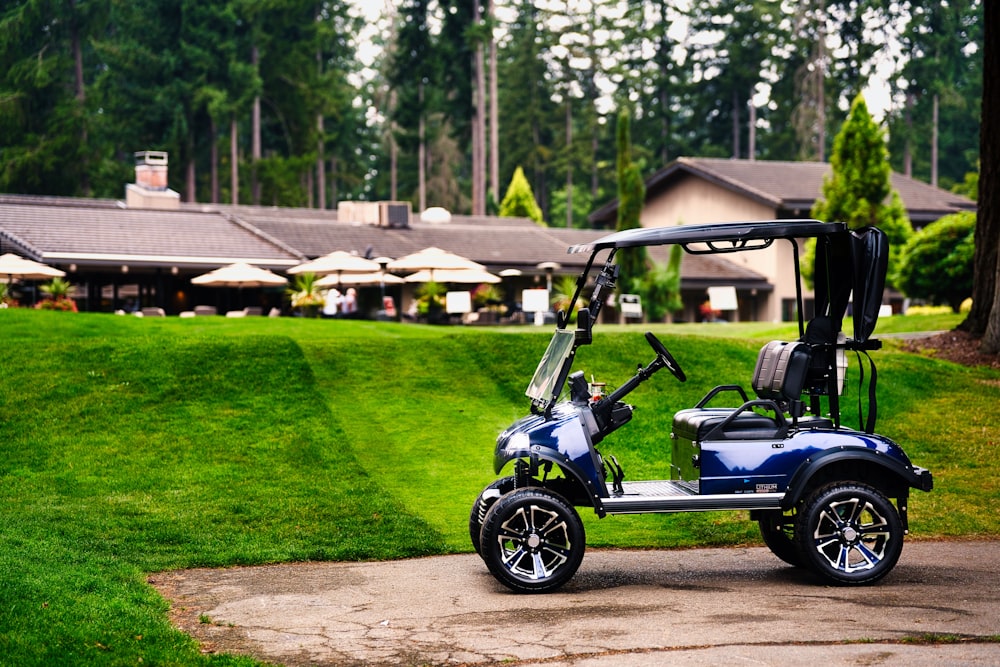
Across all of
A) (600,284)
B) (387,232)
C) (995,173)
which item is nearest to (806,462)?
(600,284)

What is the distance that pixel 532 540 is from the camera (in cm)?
892

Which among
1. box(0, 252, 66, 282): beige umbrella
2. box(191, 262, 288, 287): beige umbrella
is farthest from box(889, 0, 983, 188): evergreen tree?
box(0, 252, 66, 282): beige umbrella

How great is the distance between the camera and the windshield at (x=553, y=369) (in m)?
9.34

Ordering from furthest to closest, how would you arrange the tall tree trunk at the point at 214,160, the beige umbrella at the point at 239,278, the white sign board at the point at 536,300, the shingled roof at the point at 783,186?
1. the tall tree trunk at the point at 214,160
2. the shingled roof at the point at 783,186
3. the white sign board at the point at 536,300
4. the beige umbrella at the point at 239,278

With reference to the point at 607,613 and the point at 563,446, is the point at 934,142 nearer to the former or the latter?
the point at 563,446

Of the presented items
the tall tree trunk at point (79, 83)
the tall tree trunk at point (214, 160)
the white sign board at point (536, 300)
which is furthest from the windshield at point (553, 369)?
the tall tree trunk at point (214, 160)

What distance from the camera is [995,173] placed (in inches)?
801

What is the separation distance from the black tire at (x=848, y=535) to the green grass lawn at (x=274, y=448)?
7.47 ft

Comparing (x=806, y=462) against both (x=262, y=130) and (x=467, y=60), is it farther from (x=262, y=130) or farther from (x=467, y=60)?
(x=262, y=130)

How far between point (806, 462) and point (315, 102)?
6551 centimetres

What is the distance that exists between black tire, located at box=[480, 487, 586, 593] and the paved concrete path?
6.3 inches

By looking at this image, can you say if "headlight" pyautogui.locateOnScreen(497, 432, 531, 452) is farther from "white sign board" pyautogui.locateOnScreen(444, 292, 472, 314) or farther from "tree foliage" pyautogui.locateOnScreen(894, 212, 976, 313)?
"white sign board" pyautogui.locateOnScreen(444, 292, 472, 314)

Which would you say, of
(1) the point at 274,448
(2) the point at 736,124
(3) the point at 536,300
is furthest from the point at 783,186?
(1) the point at 274,448

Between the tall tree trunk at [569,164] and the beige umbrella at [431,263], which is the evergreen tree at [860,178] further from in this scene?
the tall tree trunk at [569,164]
